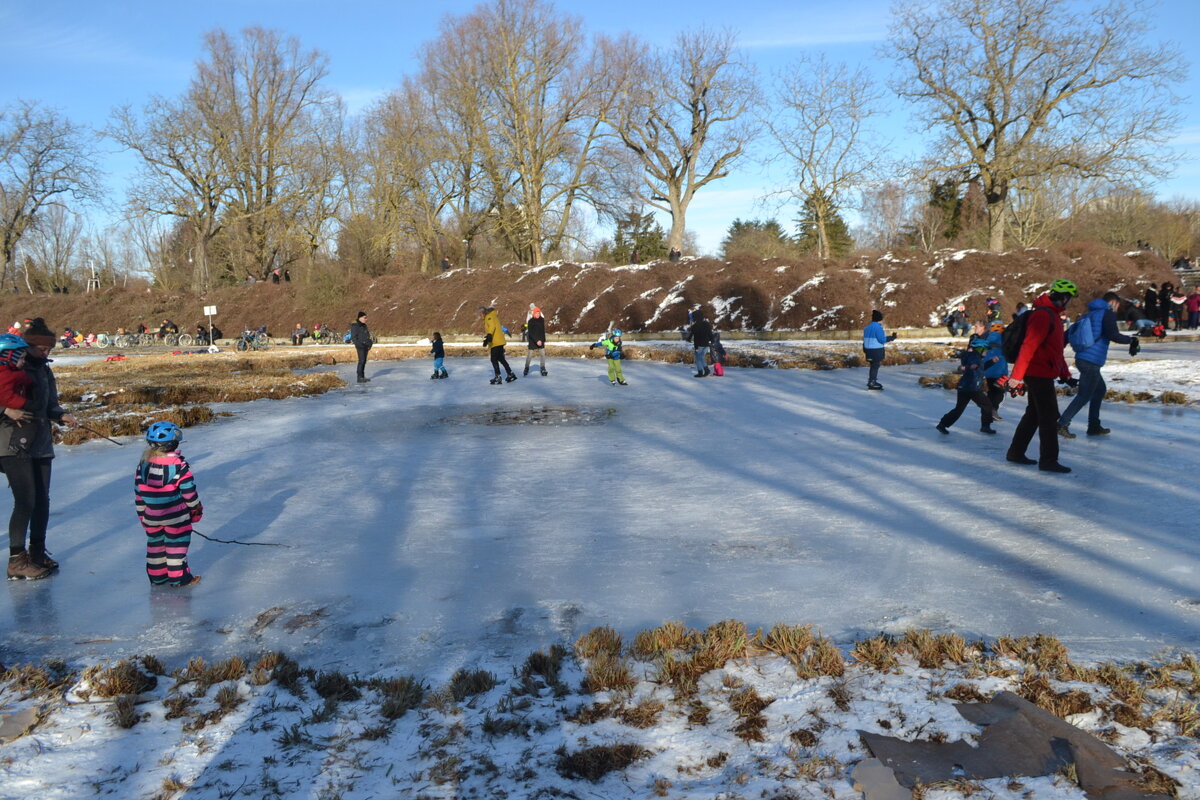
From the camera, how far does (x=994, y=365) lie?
10359 millimetres

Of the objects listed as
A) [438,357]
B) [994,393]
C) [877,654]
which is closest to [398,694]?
[877,654]

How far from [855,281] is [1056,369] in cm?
2686

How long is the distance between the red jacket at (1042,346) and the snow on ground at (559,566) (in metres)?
1.02

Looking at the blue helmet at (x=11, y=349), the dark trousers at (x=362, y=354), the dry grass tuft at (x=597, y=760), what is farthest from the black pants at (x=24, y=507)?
the dark trousers at (x=362, y=354)

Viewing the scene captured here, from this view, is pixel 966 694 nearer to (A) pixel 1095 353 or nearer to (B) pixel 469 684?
(B) pixel 469 684

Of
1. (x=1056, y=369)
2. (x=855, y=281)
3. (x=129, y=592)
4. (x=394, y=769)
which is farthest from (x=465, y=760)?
(x=855, y=281)

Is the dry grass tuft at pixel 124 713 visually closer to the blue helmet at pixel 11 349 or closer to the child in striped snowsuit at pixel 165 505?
Result: the child in striped snowsuit at pixel 165 505

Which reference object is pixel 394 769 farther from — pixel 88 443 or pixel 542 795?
pixel 88 443

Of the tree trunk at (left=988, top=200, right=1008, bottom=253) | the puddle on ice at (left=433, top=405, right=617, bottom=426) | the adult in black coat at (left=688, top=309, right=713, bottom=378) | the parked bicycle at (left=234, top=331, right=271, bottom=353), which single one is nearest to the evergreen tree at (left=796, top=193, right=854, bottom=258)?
the tree trunk at (left=988, top=200, right=1008, bottom=253)

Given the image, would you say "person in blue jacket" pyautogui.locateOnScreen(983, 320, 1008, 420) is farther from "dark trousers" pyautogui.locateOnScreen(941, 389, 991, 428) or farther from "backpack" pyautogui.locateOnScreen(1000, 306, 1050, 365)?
"backpack" pyautogui.locateOnScreen(1000, 306, 1050, 365)

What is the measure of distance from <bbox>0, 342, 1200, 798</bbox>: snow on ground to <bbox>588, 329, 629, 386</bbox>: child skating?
19.3ft

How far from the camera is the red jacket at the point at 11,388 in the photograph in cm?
559

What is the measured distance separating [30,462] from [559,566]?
3.83m

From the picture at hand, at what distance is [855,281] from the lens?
110 ft
